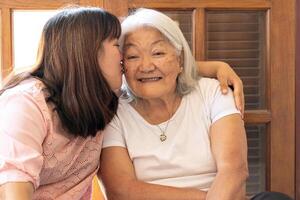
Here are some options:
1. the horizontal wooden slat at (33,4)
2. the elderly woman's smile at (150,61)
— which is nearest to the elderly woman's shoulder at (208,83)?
the elderly woman's smile at (150,61)

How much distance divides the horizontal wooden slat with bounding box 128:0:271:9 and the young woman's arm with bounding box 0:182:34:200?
91 centimetres

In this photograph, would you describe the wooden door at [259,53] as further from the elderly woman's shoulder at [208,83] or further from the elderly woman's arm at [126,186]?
the elderly woman's arm at [126,186]

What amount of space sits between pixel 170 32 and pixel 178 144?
15.4 inches

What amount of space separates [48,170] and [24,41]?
0.65 metres

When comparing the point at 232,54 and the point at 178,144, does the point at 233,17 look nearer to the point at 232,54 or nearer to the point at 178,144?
the point at 232,54

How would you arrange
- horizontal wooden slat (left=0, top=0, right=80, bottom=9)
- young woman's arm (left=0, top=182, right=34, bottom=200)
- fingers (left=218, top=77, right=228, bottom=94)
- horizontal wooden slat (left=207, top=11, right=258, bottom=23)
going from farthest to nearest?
horizontal wooden slat (left=207, top=11, right=258, bottom=23) → horizontal wooden slat (left=0, top=0, right=80, bottom=9) → fingers (left=218, top=77, right=228, bottom=94) → young woman's arm (left=0, top=182, right=34, bottom=200)

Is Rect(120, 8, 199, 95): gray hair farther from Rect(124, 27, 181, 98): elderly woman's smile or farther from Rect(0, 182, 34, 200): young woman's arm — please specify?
Rect(0, 182, 34, 200): young woman's arm

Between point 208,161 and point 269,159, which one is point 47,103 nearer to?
point 208,161

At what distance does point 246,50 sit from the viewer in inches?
78.4

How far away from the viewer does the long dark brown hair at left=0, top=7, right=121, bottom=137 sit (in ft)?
4.59

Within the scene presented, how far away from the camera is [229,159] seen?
1.60 m

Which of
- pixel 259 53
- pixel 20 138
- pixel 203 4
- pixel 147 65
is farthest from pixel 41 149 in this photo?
pixel 259 53

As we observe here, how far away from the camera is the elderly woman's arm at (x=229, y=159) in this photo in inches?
62.4

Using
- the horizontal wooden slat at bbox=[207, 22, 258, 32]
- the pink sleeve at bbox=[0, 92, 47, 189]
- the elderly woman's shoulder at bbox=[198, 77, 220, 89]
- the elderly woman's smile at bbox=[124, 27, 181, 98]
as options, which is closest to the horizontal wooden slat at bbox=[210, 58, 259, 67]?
the horizontal wooden slat at bbox=[207, 22, 258, 32]
